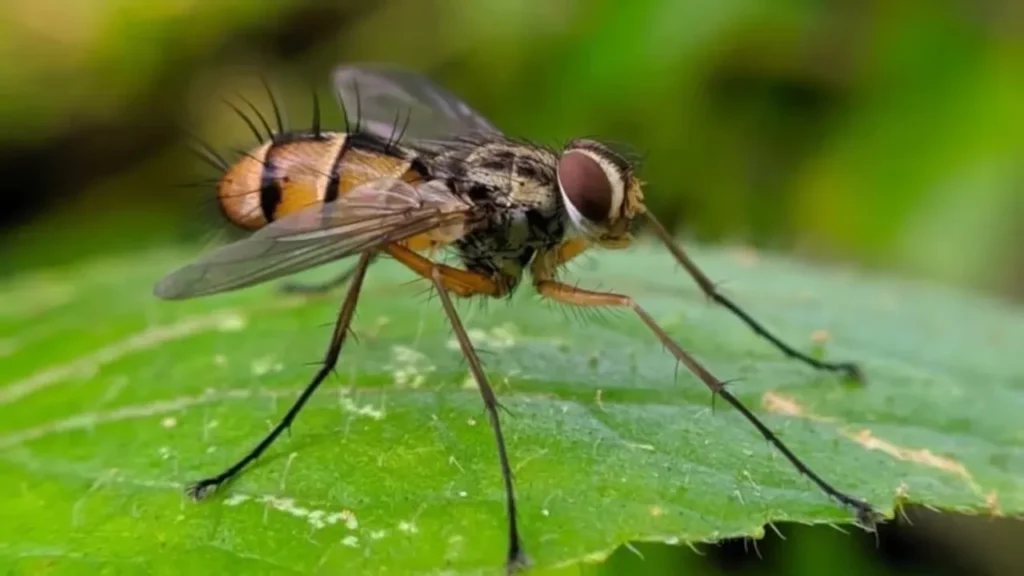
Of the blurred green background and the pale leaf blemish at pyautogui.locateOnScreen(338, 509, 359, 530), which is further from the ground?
the blurred green background

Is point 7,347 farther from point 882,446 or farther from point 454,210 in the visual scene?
point 882,446

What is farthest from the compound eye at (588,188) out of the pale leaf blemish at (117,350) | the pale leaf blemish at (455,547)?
the pale leaf blemish at (117,350)

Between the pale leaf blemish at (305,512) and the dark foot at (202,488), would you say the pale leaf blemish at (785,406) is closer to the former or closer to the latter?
the pale leaf blemish at (305,512)

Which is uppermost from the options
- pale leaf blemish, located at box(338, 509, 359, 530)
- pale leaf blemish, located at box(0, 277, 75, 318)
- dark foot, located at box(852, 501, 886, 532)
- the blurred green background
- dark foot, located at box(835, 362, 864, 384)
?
the blurred green background

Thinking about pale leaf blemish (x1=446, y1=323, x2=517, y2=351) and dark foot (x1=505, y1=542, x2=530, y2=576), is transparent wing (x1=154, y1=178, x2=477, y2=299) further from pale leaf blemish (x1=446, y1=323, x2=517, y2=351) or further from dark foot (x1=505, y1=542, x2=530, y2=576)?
dark foot (x1=505, y1=542, x2=530, y2=576)

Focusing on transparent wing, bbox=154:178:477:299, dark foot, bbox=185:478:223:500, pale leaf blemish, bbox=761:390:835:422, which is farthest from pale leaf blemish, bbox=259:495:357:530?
pale leaf blemish, bbox=761:390:835:422

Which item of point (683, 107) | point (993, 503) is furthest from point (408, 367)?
point (683, 107)
